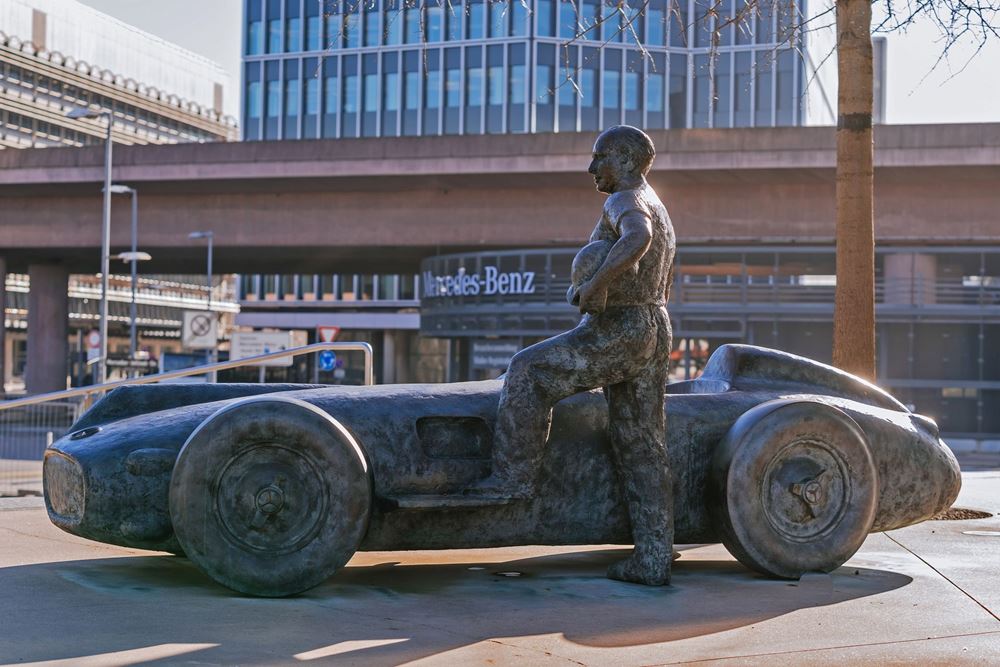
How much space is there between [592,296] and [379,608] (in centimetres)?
167

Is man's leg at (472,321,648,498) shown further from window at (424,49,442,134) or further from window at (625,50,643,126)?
window at (424,49,442,134)

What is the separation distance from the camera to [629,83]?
68875mm

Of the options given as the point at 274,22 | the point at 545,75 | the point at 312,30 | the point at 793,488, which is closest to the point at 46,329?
the point at 545,75

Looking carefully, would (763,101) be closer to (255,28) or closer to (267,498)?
(255,28)

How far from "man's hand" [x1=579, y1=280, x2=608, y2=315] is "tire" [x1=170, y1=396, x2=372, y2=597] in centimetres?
124

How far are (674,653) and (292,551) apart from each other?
5.85 feet

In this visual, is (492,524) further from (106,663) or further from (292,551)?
(106,663)

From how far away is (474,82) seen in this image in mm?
70875

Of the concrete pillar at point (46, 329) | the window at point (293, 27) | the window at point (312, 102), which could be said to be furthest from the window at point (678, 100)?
the concrete pillar at point (46, 329)

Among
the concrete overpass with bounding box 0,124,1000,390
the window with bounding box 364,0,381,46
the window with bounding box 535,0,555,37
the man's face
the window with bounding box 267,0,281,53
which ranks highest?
the window with bounding box 267,0,281,53

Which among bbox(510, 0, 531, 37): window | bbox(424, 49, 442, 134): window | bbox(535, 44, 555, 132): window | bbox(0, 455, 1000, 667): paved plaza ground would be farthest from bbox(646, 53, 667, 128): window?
bbox(0, 455, 1000, 667): paved plaza ground

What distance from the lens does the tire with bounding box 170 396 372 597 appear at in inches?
225

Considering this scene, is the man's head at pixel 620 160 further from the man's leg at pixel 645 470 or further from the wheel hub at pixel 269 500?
the wheel hub at pixel 269 500

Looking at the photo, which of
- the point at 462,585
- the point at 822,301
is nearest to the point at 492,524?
→ the point at 462,585
